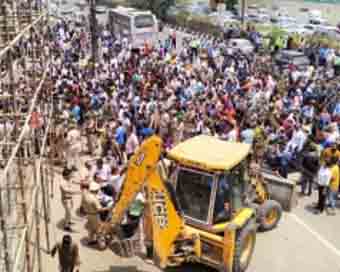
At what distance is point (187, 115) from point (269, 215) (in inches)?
217

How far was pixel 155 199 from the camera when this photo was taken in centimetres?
861

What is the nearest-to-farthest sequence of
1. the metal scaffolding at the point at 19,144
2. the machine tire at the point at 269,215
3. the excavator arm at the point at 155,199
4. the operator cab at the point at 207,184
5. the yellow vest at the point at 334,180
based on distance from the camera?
the metal scaffolding at the point at 19,144, the excavator arm at the point at 155,199, the operator cab at the point at 207,184, the machine tire at the point at 269,215, the yellow vest at the point at 334,180

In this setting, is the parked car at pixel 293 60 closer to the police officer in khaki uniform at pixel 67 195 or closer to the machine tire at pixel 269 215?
the machine tire at pixel 269 215

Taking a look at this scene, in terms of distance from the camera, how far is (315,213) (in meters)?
12.7

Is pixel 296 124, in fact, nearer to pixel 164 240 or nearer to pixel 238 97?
pixel 238 97

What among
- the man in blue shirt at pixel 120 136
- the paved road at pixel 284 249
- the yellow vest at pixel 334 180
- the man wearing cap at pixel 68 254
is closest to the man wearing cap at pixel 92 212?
the paved road at pixel 284 249

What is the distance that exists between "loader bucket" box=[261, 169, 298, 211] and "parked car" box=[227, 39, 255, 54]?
1853 cm

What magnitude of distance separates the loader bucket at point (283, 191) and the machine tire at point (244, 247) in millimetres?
2874

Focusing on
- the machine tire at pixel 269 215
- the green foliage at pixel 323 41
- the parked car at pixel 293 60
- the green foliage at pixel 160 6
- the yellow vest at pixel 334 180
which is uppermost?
the green foliage at pixel 160 6

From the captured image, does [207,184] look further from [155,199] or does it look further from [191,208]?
[155,199]

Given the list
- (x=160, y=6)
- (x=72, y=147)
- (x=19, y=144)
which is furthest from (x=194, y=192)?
(x=160, y=6)

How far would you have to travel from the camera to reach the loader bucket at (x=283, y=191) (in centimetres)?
1249

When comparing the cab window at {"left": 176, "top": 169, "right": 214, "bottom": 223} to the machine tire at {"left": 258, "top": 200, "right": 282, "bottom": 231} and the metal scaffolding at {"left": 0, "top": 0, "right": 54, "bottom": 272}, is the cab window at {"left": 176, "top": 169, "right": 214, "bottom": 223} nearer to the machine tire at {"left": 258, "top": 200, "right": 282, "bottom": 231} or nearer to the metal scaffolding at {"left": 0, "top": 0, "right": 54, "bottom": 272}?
the metal scaffolding at {"left": 0, "top": 0, "right": 54, "bottom": 272}

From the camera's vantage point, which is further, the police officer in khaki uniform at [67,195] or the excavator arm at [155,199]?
the police officer in khaki uniform at [67,195]
